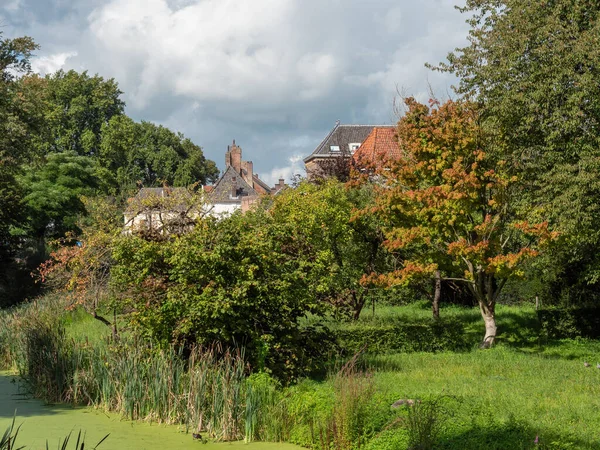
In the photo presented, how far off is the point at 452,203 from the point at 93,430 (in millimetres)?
11432

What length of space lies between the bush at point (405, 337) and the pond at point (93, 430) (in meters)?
7.06

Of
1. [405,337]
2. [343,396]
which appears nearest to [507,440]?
[343,396]

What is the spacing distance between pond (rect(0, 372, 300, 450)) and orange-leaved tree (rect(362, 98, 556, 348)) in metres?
9.87

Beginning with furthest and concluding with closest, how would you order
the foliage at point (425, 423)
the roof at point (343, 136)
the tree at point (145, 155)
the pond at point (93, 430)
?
the tree at point (145, 155) < the roof at point (343, 136) < the pond at point (93, 430) < the foliage at point (425, 423)

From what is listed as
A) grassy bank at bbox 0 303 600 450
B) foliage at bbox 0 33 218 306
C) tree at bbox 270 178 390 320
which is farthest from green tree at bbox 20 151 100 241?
grassy bank at bbox 0 303 600 450

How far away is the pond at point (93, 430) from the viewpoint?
34.3 feet

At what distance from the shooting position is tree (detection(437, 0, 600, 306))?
672 inches

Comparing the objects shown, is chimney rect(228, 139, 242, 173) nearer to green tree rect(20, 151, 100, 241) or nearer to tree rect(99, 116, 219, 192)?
tree rect(99, 116, 219, 192)

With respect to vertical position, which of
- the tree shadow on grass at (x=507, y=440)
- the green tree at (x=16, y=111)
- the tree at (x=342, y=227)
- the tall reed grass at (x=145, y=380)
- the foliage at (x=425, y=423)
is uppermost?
the green tree at (x=16, y=111)

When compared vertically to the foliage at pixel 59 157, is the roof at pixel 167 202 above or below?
below

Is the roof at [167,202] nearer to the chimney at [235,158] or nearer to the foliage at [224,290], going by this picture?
the foliage at [224,290]

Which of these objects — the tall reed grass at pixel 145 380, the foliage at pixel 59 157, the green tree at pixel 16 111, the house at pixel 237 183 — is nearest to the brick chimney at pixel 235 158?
the house at pixel 237 183

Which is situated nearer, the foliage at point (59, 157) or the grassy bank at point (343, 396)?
the grassy bank at point (343, 396)

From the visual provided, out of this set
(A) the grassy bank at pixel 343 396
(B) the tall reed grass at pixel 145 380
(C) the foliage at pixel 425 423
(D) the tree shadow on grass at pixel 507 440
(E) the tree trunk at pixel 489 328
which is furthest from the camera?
(E) the tree trunk at pixel 489 328
